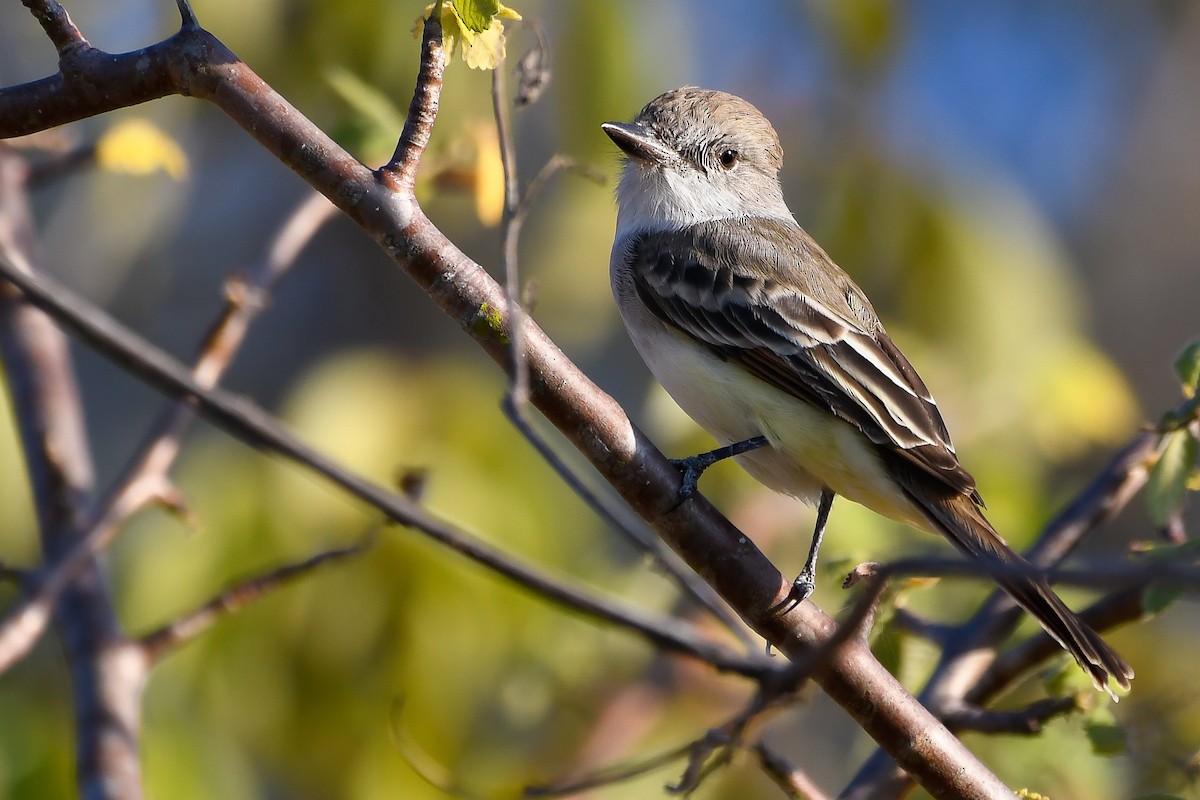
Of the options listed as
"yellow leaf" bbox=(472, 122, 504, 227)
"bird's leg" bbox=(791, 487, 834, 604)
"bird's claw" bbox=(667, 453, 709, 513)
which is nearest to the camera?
"bird's claw" bbox=(667, 453, 709, 513)

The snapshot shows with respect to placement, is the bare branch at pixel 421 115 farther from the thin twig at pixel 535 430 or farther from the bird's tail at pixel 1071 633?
the bird's tail at pixel 1071 633

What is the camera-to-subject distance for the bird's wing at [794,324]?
3621 mm

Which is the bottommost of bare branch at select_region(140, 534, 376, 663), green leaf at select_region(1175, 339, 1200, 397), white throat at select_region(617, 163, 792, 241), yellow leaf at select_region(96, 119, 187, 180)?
bare branch at select_region(140, 534, 376, 663)

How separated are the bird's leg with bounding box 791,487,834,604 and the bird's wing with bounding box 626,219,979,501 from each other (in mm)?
302

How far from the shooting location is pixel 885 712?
260 centimetres

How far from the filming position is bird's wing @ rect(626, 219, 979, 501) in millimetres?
3621

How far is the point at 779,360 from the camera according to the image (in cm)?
376

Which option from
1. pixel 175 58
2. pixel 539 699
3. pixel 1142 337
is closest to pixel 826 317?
pixel 539 699

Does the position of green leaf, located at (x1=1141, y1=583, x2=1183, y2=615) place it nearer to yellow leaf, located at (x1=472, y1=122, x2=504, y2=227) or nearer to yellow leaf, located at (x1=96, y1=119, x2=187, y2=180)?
yellow leaf, located at (x1=472, y1=122, x2=504, y2=227)

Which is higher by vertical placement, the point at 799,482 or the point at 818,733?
the point at 818,733

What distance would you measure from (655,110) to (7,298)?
7.47ft

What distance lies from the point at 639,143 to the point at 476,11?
209 cm

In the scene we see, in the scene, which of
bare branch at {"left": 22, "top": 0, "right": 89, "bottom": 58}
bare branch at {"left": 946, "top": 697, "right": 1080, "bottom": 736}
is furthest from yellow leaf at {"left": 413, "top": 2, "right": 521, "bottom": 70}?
bare branch at {"left": 946, "top": 697, "right": 1080, "bottom": 736}

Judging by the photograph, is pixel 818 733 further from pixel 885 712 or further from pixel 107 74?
pixel 107 74
